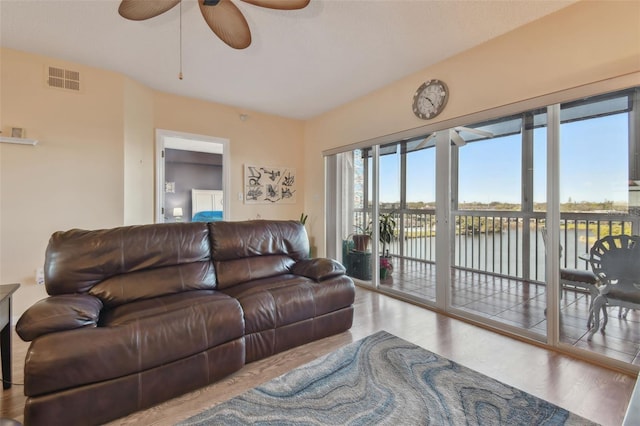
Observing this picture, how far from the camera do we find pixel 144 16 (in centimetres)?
187

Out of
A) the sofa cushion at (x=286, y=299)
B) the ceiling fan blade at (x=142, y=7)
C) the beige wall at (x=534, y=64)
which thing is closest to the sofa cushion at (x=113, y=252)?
the sofa cushion at (x=286, y=299)

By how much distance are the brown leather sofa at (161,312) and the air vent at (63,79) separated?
76.5 inches

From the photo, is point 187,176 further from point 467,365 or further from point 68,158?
point 467,365

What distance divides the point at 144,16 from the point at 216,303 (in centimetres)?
196

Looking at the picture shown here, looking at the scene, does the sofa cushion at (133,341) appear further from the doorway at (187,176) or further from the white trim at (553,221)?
the doorway at (187,176)

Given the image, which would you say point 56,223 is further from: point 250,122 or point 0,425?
point 250,122

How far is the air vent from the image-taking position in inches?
113

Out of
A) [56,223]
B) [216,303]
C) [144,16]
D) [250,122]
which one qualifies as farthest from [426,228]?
[56,223]

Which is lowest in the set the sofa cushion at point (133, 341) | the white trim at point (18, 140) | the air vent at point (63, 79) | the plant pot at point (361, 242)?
the sofa cushion at point (133, 341)

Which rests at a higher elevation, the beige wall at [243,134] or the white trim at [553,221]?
the beige wall at [243,134]

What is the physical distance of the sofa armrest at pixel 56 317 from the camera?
1.36 meters

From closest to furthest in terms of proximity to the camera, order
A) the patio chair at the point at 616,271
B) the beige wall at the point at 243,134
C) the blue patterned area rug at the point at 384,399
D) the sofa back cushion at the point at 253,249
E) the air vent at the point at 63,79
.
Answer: the blue patterned area rug at the point at 384,399 < the patio chair at the point at 616,271 < the sofa back cushion at the point at 253,249 < the air vent at the point at 63,79 < the beige wall at the point at 243,134

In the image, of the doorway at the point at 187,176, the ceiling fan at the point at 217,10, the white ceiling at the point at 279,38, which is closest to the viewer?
the ceiling fan at the point at 217,10

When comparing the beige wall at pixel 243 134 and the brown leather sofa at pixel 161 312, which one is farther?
the beige wall at pixel 243 134
